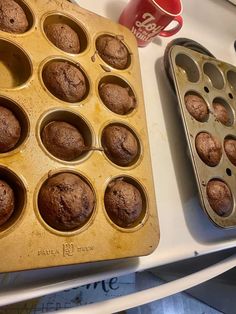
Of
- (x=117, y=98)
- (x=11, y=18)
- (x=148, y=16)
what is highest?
(x=148, y=16)

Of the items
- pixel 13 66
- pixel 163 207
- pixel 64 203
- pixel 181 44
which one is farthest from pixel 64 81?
pixel 181 44

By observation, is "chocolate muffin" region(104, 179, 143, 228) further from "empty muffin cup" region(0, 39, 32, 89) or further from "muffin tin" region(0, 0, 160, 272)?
"empty muffin cup" region(0, 39, 32, 89)

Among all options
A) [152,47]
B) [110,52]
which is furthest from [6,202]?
[152,47]

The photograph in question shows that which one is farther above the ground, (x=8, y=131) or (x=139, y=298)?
(x=8, y=131)

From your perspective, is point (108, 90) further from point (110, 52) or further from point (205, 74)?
point (205, 74)

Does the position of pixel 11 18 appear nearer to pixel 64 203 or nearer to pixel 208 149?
pixel 64 203

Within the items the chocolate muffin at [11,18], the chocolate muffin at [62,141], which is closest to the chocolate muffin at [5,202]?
the chocolate muffin at [62,141]

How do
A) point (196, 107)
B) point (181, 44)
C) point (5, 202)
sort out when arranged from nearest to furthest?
point (5, 202) → point (196, 107) → point (181, 44)
